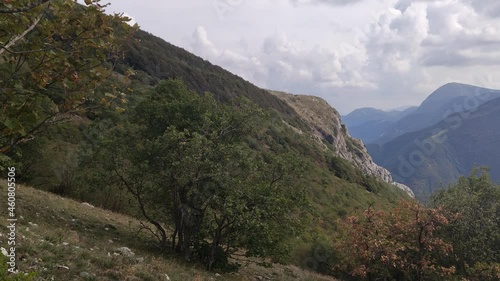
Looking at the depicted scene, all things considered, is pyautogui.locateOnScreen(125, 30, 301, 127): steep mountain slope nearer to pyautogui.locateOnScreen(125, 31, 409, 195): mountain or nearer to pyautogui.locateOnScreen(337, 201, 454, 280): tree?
pyautogui.locateOnScreen(125, 31, 409, 195): mountain

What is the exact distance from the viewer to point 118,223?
21.5 meters

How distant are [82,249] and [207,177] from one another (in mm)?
5680

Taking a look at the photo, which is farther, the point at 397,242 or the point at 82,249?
the point at 397,242

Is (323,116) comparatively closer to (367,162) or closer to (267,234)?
(367,162)

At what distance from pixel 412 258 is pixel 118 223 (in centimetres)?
1733

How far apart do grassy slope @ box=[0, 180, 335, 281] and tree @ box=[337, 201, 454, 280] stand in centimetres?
377

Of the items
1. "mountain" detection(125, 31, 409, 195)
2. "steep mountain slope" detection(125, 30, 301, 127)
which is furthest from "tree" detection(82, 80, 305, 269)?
"steep mountain slope" detection(125, 30, 301, 127)

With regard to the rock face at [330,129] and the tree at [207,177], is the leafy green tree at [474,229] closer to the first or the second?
the tree at [207,177]

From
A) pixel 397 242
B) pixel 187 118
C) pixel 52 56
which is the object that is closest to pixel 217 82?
pixel 187 118

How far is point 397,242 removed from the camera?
67.6ft

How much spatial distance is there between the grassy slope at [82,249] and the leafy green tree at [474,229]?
9.74m

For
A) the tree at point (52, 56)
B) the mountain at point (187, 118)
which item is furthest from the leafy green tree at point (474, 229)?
the tree at point (52, 56)

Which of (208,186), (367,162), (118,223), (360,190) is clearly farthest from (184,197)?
(367,162)

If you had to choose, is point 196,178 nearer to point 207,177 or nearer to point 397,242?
point 207,177
